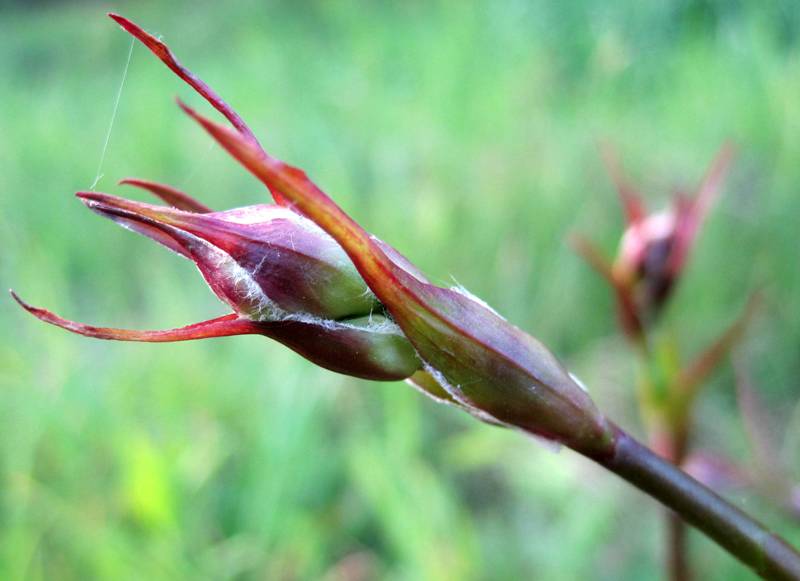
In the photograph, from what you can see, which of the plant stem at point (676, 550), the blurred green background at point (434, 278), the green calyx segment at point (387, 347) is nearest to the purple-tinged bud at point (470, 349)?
the green calyx segment at point (387, 347)

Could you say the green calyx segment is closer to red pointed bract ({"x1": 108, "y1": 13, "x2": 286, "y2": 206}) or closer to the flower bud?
red pointed bract ({"x1": 108, "y1": 13, "x2": 286, "y2": 206})

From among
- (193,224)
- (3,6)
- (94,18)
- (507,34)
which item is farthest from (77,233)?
(3,6)

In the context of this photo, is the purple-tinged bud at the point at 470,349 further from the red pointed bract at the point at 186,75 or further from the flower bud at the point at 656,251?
the flower bud at the point at 656,251

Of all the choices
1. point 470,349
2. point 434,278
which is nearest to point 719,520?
point 470,349

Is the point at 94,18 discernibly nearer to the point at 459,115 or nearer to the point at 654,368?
the point at 459,115

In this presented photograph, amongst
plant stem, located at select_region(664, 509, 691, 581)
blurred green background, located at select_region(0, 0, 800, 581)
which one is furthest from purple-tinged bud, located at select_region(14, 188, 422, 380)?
blurred green background, located at select_region(0, 0, 800, 581)
